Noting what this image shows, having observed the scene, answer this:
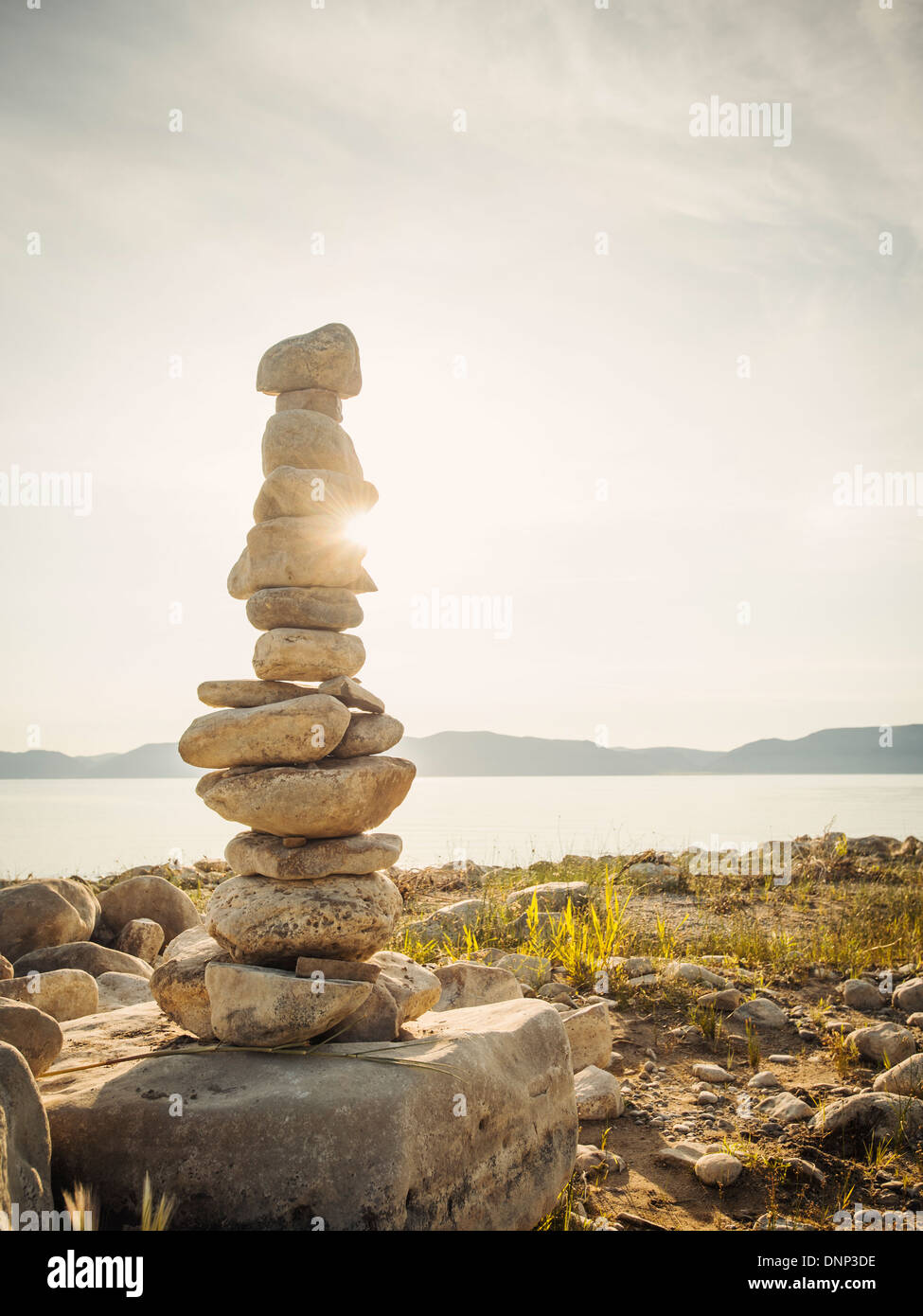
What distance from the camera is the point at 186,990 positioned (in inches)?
202

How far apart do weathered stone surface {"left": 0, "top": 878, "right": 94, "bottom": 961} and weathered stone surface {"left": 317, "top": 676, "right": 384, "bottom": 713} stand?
4.87 meters

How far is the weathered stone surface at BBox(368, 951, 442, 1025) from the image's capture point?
5.60m

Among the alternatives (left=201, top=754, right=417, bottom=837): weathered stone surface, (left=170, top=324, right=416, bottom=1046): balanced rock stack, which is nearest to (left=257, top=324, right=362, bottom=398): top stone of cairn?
(left=170, top=324, right=416, bottom=1046): balanced rock stack

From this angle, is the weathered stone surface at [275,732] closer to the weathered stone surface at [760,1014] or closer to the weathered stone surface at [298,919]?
the weathered stone surface at [298,919]

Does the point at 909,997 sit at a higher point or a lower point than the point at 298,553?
lower

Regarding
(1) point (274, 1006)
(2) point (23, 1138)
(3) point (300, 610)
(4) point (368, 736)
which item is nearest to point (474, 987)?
(4) point (368, 736)

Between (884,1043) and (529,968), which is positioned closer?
(884,1043)

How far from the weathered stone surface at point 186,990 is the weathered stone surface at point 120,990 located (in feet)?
8.23

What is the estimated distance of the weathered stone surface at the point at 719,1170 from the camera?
510cm

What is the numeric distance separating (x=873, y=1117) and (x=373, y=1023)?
3.27 metres

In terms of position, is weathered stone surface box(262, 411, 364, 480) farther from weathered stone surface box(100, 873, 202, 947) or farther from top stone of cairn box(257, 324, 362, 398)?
weathered stone surface box(100, 873, 202, 947)

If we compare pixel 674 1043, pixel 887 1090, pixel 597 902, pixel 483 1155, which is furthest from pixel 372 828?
pixel 597 902

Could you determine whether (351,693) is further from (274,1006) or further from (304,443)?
(274,1006)

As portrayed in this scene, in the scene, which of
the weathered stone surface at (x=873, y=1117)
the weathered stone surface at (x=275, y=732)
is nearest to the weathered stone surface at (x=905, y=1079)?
Result: the weathered stone surface at (x=873, y=1117)
